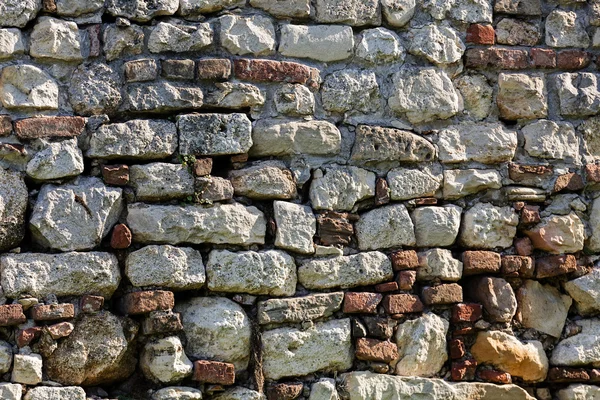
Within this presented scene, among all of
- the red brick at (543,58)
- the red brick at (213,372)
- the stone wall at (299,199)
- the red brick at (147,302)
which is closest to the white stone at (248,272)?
the stone wall at (299,199)

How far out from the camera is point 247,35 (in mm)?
3389

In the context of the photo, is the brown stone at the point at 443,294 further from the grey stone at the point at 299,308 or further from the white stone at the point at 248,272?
the white stone at the point at 248,272

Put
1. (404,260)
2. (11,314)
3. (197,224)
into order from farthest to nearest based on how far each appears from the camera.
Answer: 1. (404,260)
2. (197,224)
3. (11,314)

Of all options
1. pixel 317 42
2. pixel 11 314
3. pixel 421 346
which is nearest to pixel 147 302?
pixel 11 314

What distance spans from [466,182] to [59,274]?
1.79m

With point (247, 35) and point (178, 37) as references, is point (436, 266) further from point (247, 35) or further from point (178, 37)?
point (178, 37)

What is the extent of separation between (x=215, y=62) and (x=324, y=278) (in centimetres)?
100

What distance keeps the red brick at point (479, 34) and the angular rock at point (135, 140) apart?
4.70 ft

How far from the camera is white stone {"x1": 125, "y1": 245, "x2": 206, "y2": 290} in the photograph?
317cm

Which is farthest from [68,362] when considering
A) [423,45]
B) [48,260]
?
[423,45]

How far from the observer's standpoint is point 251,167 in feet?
11.0

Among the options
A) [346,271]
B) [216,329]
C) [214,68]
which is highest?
[214,68]

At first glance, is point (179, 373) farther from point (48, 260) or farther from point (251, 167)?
point (251, 167)

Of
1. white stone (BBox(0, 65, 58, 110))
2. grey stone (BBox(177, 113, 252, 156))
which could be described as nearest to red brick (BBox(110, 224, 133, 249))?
grey stone (BBox(177, 113, 252, 156))
